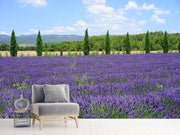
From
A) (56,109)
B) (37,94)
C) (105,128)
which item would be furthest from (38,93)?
(105,128)

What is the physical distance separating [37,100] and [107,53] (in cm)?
247

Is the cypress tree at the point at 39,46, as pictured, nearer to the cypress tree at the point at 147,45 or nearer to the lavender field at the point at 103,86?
the lavender field at the point at 103,86

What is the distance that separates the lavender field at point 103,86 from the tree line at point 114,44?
0.81 ft

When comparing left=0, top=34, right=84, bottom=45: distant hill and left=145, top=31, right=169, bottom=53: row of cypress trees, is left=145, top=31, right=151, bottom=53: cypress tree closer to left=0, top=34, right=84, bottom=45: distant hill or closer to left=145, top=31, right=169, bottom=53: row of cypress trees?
left=145, top=31, right=169, bottom=53: row of cypress trees

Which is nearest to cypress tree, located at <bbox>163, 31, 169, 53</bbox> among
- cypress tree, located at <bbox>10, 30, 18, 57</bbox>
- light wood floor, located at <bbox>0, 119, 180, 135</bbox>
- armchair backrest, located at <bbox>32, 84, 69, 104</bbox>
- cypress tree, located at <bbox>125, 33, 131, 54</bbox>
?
cypress tree, located at <bbox>125, 33, 131, 54</bbox>

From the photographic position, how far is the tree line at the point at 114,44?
17.7 ft

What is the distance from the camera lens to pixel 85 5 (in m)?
5.37

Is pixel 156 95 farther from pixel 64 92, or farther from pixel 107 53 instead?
pixel 107 53

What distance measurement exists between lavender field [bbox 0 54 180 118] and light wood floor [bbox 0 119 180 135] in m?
0.18

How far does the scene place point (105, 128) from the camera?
3488 mm

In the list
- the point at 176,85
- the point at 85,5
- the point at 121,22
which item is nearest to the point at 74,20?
the point at 85,5

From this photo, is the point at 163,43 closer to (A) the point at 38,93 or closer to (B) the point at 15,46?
(A) the point at 38,93

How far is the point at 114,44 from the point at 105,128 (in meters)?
2.66

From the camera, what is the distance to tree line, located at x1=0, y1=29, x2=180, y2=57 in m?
5.40
